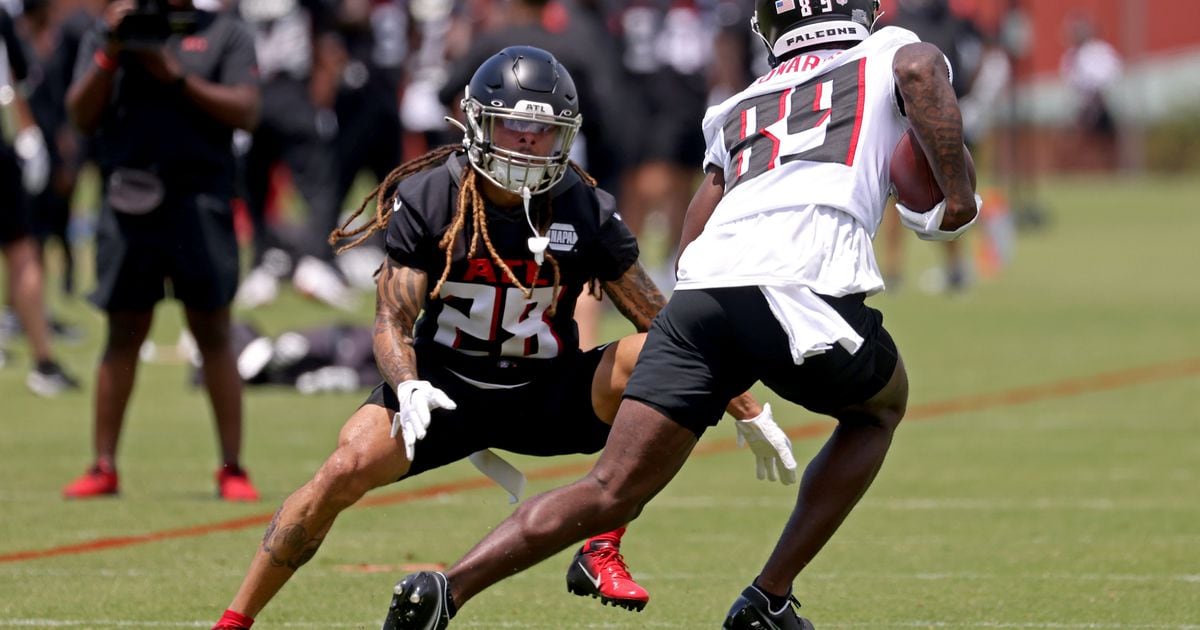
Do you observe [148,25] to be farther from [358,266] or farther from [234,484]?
[358,266]

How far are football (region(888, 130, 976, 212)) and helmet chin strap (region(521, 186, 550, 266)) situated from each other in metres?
1.00

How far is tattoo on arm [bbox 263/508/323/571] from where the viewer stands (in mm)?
5250

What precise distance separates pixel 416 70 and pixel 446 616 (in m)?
12.9

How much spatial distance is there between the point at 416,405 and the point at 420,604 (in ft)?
1.77

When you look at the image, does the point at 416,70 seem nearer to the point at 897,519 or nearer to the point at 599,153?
the point at 599,153

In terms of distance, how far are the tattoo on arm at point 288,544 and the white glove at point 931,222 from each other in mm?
1836

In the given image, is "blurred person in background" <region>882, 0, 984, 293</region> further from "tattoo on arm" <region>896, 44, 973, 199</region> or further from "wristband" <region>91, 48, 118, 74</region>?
"tattoo on arm" <region>896, 44, 973, 199</region>

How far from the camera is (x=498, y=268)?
554 centimetres

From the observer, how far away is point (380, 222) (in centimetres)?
564

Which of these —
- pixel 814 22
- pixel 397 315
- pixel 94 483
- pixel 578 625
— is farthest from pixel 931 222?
pixel 94 483

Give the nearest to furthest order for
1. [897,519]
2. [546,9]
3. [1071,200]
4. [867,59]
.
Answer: [867,59], [897,519], [546,9], [1071,200]

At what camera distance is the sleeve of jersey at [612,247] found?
566 centimetres

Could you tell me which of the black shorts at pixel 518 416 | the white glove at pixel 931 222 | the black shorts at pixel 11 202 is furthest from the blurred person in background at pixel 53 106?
the white glove at pixel 931 222

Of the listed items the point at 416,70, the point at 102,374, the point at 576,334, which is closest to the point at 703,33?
the point at 416,70
